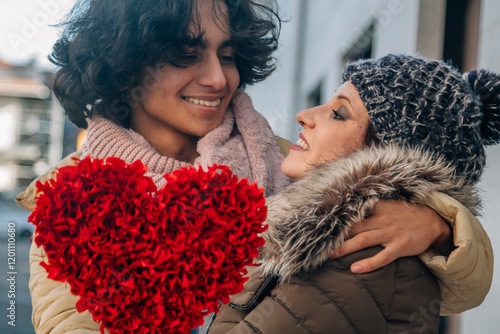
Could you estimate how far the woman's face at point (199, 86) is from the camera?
7.19 feet

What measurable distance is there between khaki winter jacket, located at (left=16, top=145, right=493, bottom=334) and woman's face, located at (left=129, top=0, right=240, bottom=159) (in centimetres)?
71

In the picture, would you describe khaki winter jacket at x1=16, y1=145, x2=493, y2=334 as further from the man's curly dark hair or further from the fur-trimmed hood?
the man's curly dark hair

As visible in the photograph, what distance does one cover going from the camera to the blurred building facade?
9.71 feet

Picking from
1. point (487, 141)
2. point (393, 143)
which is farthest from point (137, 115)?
point (487, 141)

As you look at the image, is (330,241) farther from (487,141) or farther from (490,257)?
(487,141)

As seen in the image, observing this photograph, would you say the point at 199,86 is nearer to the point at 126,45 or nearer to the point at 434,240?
the point at 126,45

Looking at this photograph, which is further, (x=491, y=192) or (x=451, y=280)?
(x=491, y=192)

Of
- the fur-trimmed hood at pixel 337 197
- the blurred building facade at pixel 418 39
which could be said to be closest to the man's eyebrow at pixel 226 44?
the blurred building facade at pixel 418 39

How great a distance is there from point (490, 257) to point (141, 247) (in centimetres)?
125

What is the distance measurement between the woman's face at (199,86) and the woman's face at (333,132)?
1.43 ft

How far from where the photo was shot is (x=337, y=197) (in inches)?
64.7

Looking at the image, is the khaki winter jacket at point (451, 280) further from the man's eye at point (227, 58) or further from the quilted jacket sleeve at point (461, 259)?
the man's eye at point (227, 58)

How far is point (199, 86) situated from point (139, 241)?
108 centimetres

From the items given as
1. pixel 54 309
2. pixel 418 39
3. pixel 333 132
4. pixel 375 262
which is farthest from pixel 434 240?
pixel 418 39
